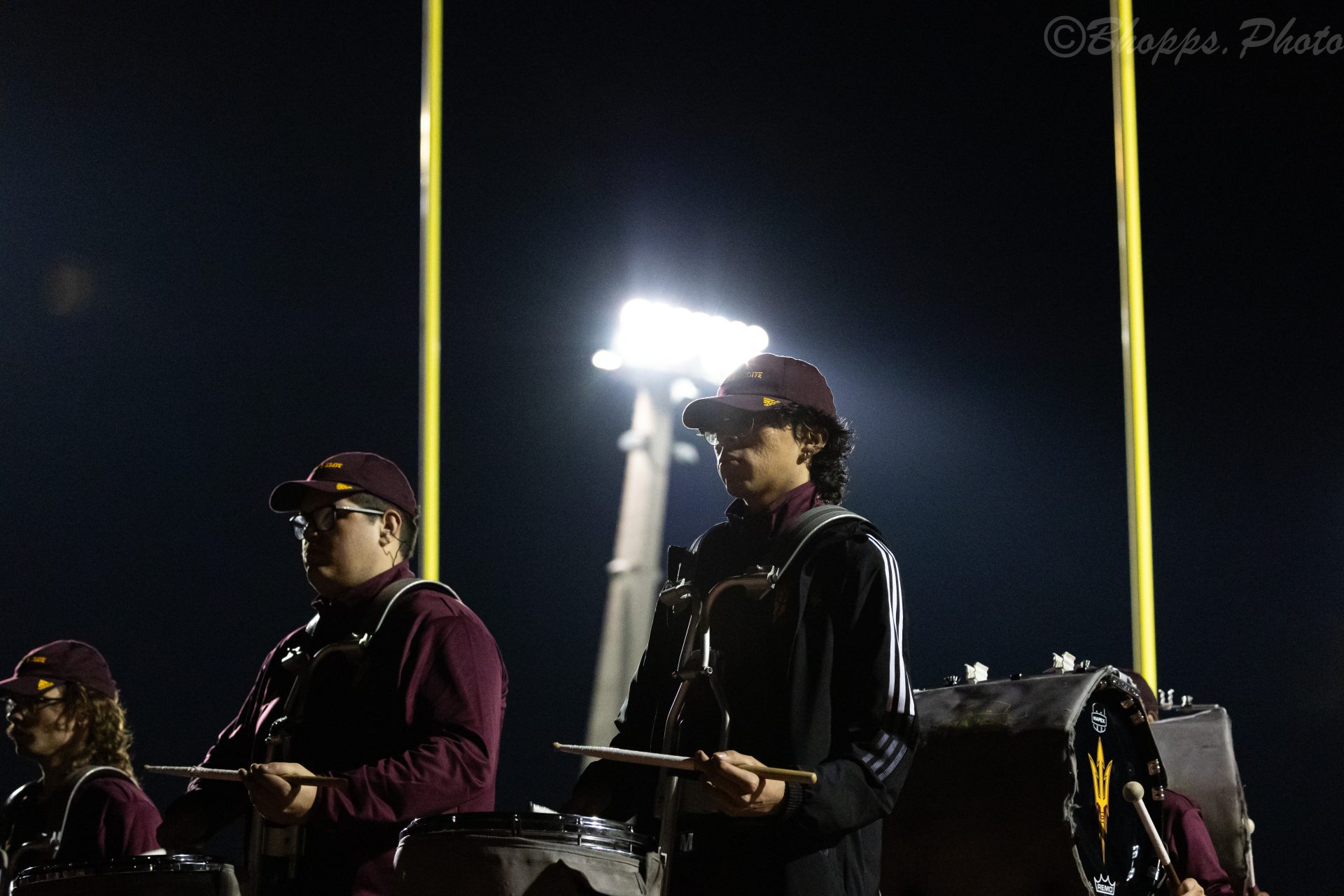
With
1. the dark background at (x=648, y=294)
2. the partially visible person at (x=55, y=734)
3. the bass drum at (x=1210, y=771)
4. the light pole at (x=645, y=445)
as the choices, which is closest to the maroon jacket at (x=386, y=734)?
the partially visible person at (x=55, y=734)

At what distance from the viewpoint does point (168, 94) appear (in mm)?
4859

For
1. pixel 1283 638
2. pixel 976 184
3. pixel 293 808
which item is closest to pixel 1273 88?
pixel 976 184

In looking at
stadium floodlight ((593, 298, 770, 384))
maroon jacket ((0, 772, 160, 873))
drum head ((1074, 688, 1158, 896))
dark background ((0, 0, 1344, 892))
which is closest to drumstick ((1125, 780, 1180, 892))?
drum head ((1074, 688, 1158, 896))

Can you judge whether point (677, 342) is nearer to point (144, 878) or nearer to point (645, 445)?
point (645, 445)

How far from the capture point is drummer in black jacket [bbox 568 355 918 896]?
2.00 meters

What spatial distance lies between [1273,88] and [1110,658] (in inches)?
89.7

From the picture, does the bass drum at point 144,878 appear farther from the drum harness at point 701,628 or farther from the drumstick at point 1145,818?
the drumstick at point 1145,818

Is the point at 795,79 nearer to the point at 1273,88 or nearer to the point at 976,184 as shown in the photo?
the point at 976,184

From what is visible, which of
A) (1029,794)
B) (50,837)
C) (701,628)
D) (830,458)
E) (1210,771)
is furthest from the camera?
(50,837)

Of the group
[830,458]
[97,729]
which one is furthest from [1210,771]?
[97,729]

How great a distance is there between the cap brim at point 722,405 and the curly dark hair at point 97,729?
235cm

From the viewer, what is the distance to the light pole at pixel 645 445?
5.15m

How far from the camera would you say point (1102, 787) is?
9.09 ft

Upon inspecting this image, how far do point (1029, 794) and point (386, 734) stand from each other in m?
1.11
